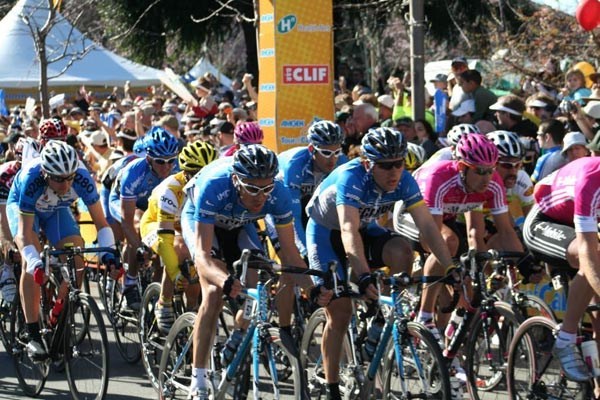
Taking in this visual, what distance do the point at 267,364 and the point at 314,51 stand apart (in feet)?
24.0

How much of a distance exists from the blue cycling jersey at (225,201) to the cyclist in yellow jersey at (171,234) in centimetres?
161

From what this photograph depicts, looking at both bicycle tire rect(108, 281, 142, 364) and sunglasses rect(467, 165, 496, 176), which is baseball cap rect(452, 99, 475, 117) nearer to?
bicycle tire rect(108, 281, 142, 364)

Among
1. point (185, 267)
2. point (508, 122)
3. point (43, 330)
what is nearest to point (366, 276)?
point (185, 267)

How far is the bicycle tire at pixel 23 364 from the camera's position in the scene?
9258 millimetres

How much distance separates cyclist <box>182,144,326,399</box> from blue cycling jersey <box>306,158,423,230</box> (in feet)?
1.28

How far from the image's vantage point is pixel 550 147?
11.1 metres

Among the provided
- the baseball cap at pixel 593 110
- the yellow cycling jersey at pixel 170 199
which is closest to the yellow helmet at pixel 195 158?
the yellow cycling jersey at pixel 170 199

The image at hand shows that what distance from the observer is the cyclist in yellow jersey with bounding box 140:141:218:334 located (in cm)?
926

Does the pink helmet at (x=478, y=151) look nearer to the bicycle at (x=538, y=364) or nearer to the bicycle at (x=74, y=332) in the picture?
the bicycle at (x=538, y=364)

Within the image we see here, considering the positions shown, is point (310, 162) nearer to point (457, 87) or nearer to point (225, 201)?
point (225, 201)

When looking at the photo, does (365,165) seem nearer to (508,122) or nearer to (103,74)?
(508,122)

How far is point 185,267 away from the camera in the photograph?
30.1 feet

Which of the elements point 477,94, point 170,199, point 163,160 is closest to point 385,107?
point 477,94

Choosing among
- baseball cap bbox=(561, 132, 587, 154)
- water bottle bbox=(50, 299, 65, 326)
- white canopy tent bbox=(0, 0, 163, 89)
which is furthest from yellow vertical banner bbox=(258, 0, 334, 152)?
white canopy tent bbox=(0, 0, 163, 89)
